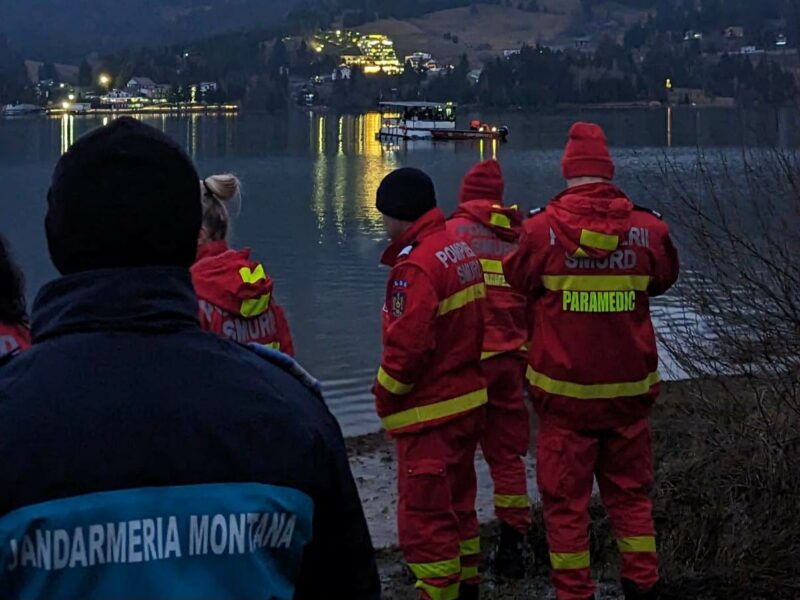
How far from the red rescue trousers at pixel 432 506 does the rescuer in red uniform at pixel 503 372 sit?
0.92 meters

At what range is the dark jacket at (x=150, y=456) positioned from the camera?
65.8 inches

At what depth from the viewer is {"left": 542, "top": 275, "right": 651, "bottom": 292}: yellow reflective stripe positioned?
15.6ft

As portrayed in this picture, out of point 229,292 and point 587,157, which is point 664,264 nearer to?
point 587,157

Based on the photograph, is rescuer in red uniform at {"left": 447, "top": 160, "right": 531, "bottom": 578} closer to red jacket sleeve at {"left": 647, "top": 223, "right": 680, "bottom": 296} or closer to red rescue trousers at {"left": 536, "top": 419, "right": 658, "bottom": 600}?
red jacket sleeve at {"left": 647, "top": 223, "right": 680, "bottom": 296}

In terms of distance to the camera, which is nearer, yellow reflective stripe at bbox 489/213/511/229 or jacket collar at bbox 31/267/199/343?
jacket collar at bbox 31/267/199/343

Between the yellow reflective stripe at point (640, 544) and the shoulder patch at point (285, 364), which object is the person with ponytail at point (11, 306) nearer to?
the shoulder patch at point (285, 364)

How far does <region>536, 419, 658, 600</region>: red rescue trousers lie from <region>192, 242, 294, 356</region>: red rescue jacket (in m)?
1.44

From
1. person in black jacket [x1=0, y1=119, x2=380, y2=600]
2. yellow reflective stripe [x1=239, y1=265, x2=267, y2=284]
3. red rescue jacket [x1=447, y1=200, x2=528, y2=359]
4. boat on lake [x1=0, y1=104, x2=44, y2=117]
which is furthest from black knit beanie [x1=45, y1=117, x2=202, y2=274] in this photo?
boat on lake [x1=0, y1=104, x2=44, y2=117]

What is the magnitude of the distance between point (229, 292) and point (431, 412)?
111cm

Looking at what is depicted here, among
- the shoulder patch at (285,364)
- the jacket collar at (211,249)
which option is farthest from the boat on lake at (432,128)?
the shoulder patch at (285,364)

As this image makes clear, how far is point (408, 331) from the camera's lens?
4.72m

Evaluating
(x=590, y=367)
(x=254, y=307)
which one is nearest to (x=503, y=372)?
(x=590, y=367)

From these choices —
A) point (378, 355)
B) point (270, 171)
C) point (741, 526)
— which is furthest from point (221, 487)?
point (270, 171)

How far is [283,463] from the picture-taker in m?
1.80
